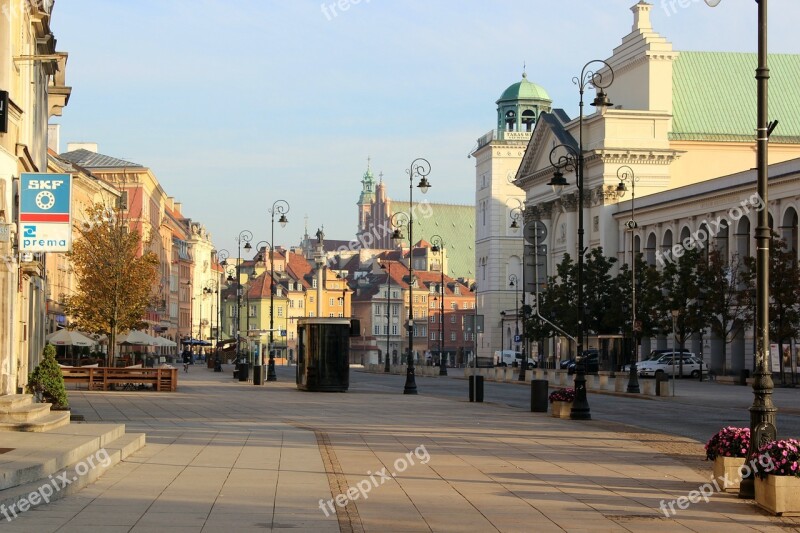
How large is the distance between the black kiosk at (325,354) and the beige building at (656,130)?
5925 cm

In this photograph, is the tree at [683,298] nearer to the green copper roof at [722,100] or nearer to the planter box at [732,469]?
the green copper roof at [722,100]

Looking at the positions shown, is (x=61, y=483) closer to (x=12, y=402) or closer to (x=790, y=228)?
(x=12, y=402)

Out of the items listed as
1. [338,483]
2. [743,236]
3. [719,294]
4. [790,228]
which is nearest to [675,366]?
[719,294]

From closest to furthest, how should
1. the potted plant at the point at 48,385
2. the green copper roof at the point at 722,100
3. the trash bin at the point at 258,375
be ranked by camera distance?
the potted plant at the point at 48,385 → the trash bin at the point at 258,375 → the green copper roof at the point at 722,100

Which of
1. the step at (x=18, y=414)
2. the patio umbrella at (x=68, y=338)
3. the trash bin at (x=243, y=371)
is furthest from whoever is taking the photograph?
the trash bin at (x=243, y=371)

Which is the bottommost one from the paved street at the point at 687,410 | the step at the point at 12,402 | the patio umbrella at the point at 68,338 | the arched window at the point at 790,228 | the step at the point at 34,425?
the paved street at the point at 687,410

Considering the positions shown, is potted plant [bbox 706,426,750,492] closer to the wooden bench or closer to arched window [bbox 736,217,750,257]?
the wooden bench

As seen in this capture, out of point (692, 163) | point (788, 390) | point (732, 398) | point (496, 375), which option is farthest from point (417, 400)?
point (692, 163)

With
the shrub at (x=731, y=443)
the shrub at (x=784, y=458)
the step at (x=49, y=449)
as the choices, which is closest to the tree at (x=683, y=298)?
the step at (x=49, y=449)

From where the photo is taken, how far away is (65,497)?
51.3 feet

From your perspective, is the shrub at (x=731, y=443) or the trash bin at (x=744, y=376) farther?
the trash bin at (x=744, y=376)

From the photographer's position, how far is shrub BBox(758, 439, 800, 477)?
15.0m

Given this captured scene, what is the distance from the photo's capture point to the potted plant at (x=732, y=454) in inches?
680

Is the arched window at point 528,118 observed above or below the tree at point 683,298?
above
